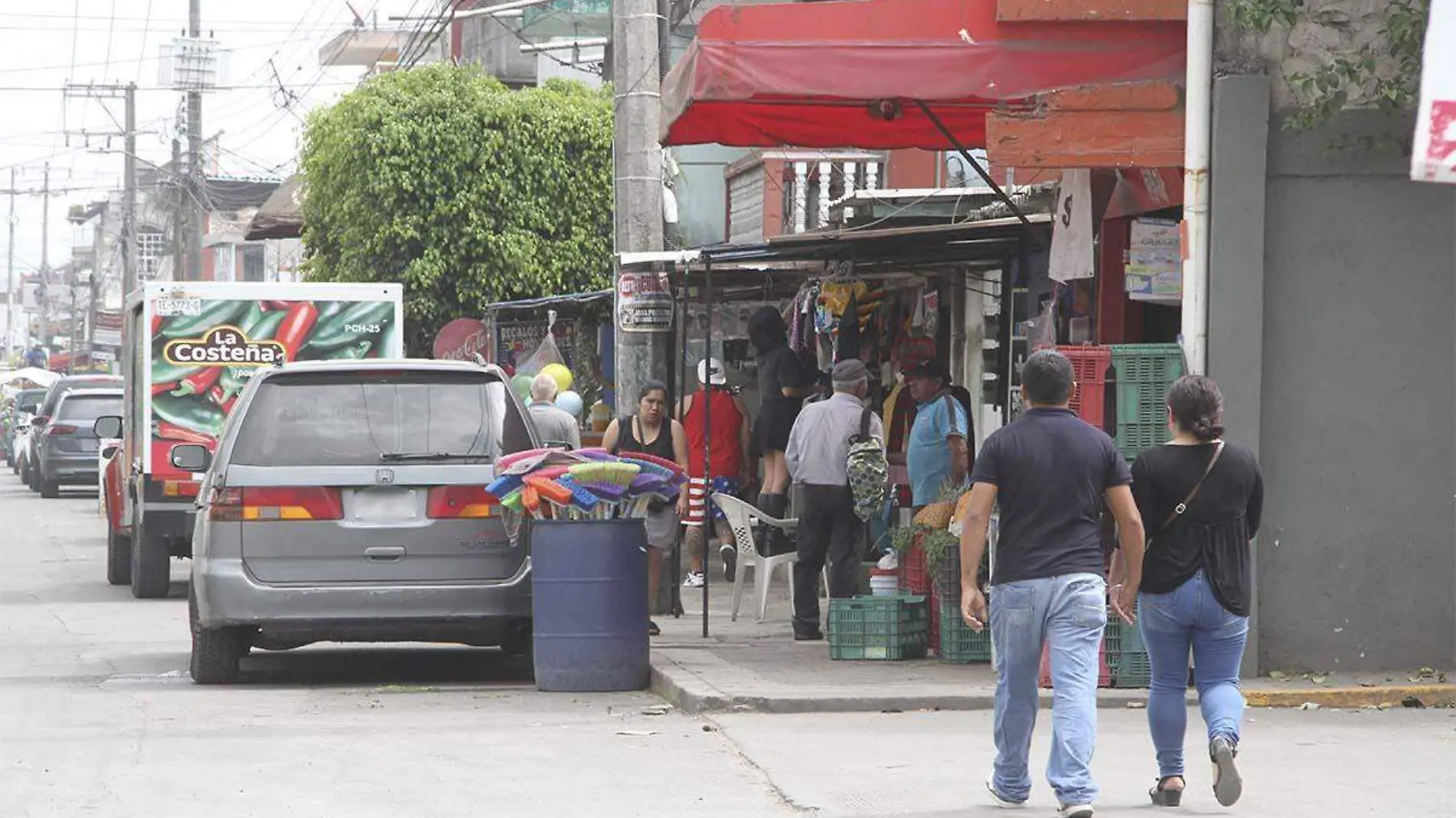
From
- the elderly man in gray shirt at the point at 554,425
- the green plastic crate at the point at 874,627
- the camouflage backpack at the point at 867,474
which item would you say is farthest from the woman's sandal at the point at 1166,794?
the elderly man in gray shirt at the point at 554,425

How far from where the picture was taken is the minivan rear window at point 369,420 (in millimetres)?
11383

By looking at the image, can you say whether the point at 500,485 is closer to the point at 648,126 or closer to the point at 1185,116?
the point at 1185,116

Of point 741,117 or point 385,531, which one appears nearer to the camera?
Result: point 385,531

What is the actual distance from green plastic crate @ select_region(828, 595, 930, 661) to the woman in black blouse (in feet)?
13.9

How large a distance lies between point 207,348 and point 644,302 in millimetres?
4718

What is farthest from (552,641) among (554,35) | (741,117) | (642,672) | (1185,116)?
(554,35)

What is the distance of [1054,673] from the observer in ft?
24.6

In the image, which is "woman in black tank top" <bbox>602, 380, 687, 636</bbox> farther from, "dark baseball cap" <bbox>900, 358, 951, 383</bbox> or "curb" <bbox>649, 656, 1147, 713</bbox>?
"curb" <bbox>649, 656, 1147, 713</bbox>

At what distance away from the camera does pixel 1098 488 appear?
7566 mm

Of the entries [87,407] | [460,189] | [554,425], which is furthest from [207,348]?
[87,407]

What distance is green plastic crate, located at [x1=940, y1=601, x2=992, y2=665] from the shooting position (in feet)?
38.6

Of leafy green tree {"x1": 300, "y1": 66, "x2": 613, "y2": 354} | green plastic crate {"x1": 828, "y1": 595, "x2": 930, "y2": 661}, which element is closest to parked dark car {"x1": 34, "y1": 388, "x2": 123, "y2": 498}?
leafy green tree {"x1": 300, "y1": 66, "x2": 613, "y2": 354}

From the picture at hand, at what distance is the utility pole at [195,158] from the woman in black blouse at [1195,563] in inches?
1398

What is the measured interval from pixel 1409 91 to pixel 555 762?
5.47 m
